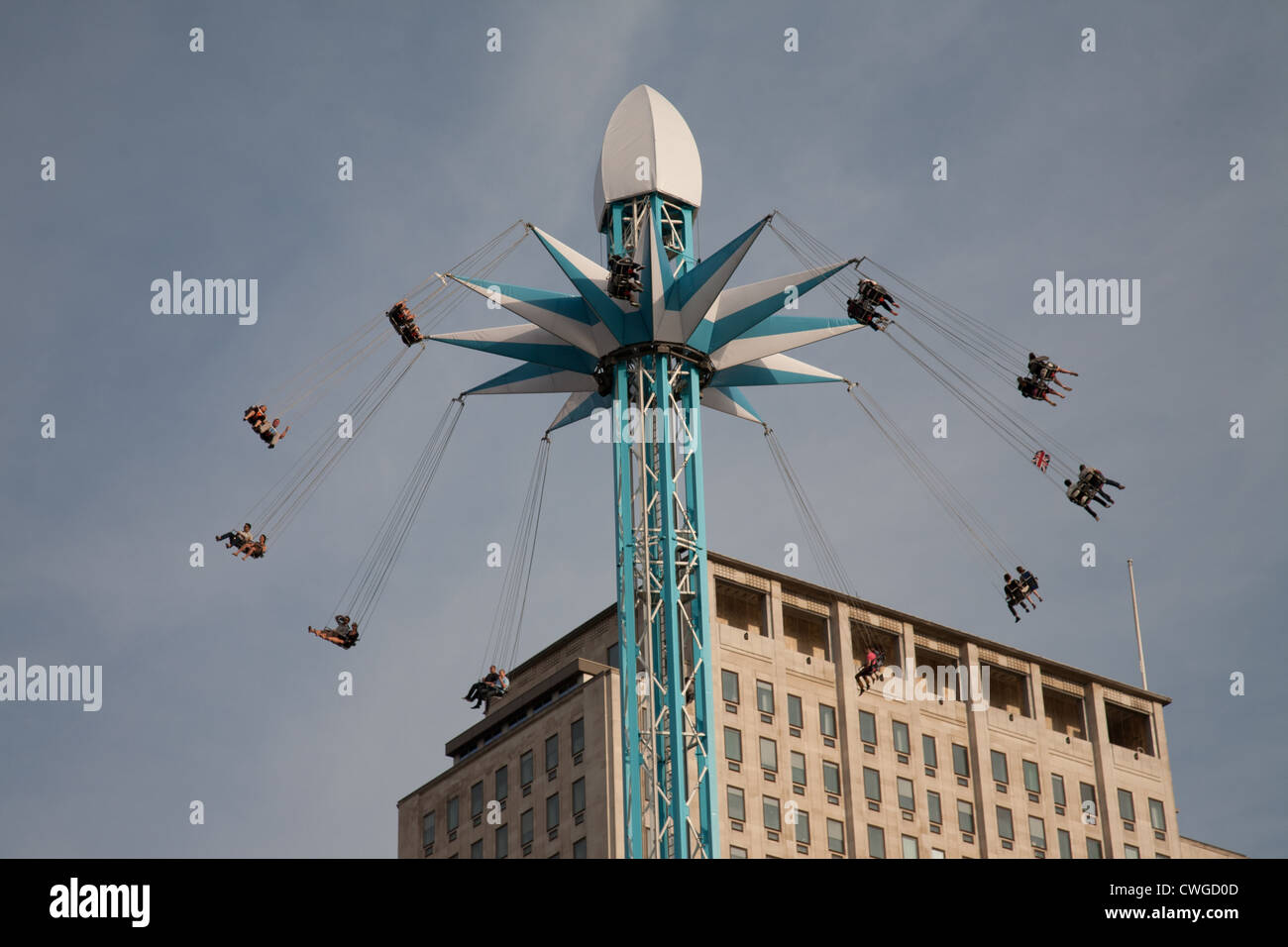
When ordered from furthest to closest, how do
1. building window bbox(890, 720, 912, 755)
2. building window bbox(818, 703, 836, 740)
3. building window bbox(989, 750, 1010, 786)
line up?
building window bbox(989, 750, 1010, 786)
building window bbox(890, 720, 912, 755)
building window bbox(818, 703, 836, 740)

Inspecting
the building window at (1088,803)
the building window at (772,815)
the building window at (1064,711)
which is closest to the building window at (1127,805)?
the building window at (1088,803)

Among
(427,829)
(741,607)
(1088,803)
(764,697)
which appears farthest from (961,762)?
(427,829)

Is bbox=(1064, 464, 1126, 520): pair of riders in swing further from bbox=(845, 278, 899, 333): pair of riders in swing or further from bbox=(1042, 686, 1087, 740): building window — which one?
bbox=(1042, 686, 1087, 740): building window

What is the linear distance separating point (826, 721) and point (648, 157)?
36.8 metres

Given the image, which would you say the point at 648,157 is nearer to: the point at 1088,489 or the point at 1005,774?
the point at 1088,489

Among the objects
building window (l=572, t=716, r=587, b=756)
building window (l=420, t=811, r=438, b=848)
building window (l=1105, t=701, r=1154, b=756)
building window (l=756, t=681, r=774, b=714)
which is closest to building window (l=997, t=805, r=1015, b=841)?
building window (l=1105, t=701, r=1154, b=756)

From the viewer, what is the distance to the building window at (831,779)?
107 metres

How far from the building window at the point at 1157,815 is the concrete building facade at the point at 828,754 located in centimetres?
12

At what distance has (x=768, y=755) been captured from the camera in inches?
4114

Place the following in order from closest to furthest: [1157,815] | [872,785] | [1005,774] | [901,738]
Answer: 1. [872,785]
2. [901,738]
3. [1005,774]
4. [1157,815]

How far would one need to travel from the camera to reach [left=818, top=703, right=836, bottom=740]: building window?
355 feet

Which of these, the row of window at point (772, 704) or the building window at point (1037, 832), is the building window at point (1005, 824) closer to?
the building window at point (1037, 832)

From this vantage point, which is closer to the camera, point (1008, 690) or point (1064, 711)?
point (1008, 690)

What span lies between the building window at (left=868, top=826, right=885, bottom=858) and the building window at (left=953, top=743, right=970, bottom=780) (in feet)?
24.7
